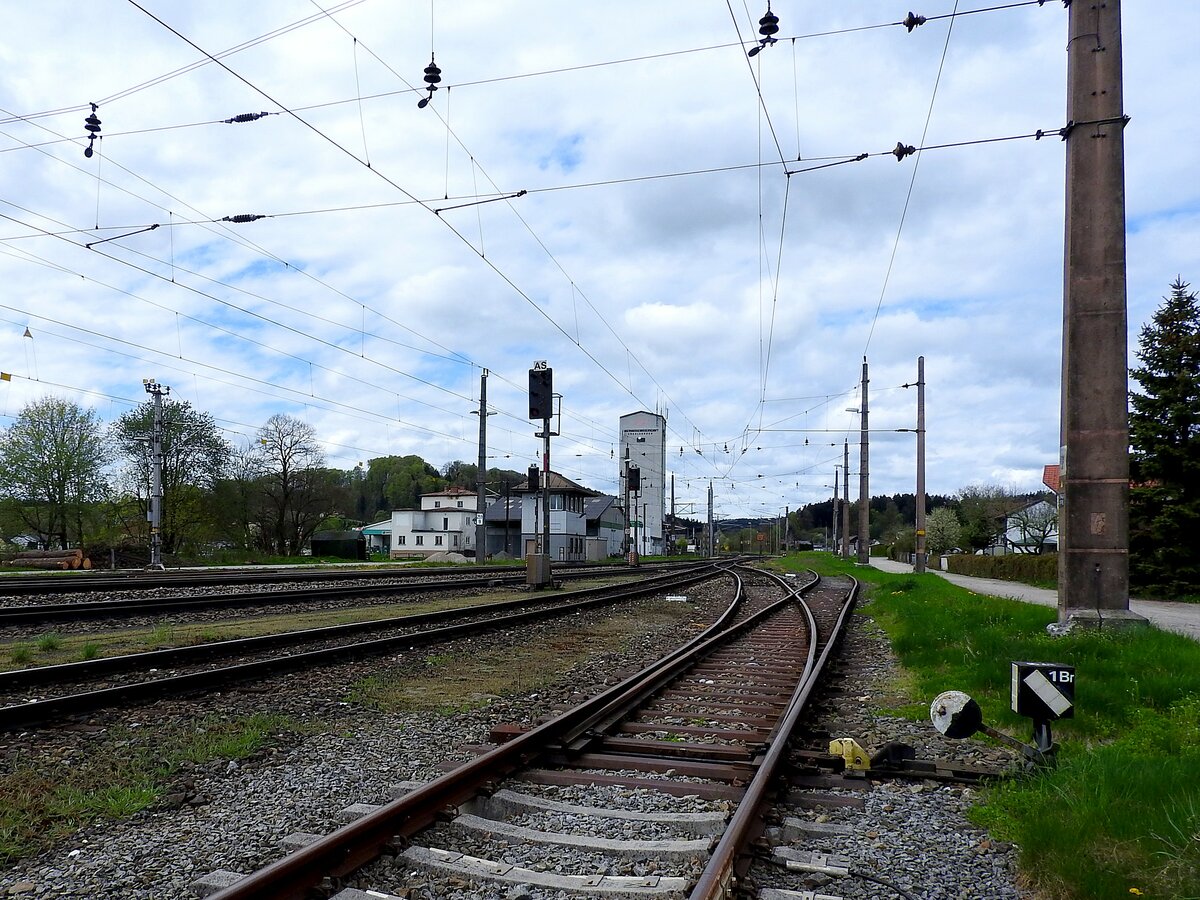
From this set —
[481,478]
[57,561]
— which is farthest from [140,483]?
[481,478]

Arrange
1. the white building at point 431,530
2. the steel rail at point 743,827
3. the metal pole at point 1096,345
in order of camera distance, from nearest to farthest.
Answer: the steel rail at point 743,827
the metal pole at point 1096,345
the white building at point 431,530

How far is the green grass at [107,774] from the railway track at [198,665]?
3.14ft

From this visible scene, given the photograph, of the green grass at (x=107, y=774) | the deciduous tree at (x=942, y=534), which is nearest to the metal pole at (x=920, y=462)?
the green grass at (x=107, y=774)

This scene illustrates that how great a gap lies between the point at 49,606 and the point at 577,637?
10331mm

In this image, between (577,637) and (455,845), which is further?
(577,637)

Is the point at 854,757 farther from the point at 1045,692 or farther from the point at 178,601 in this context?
the point at 178,601

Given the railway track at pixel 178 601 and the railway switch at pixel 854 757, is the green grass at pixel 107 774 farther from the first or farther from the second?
the railway track at pixel 178 601

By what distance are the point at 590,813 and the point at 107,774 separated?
331 centimetres

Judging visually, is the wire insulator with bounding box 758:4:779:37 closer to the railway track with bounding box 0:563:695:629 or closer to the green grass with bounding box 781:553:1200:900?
the green grass with bounding box 781:553:1200:900

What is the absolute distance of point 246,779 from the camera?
5.97 meters

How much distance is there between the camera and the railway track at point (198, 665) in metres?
7.96

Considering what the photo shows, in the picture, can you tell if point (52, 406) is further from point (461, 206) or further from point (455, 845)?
point (455, 845)

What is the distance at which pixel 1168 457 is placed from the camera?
22922 millimetres

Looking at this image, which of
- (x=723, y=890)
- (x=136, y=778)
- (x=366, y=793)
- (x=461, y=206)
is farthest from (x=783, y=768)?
(x=461, y=206)
